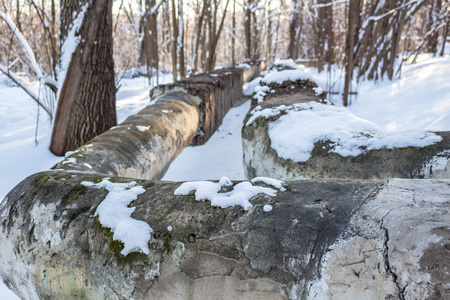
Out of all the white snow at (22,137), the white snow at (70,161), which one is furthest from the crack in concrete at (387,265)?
the white snow at (22,137)

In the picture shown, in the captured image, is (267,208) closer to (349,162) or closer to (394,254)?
(394,254)

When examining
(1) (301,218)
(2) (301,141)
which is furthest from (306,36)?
(1) (301,218)

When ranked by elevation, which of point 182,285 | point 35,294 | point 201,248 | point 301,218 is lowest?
point 35,294

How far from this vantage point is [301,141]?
2.26 meters

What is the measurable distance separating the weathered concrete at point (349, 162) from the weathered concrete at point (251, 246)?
0.73 metres

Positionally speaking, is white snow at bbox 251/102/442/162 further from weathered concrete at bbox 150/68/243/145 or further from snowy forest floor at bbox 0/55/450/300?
weathered concrete at bbox 150/68/243/145

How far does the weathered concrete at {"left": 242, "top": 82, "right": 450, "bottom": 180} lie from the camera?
69.8 inches

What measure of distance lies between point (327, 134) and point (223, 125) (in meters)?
3.38

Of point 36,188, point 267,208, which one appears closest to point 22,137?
point 36,188

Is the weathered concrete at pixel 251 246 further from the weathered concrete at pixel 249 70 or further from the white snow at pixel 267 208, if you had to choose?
the weathered concrete at pixel 249 70

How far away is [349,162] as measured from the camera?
2.00 m

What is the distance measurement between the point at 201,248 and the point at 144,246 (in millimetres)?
198

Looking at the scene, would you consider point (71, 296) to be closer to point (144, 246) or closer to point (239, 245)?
point (144, 246)

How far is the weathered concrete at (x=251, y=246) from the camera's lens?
0.88m
